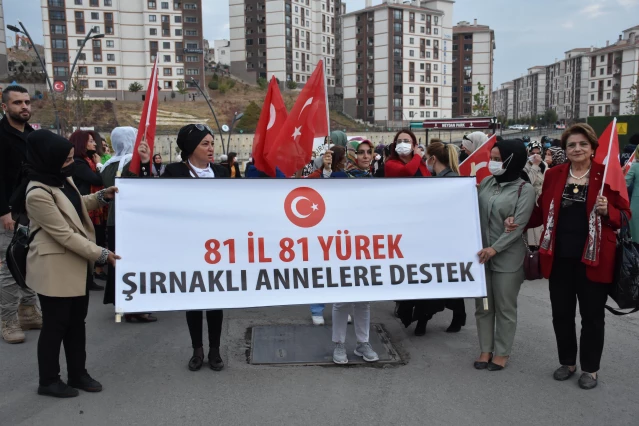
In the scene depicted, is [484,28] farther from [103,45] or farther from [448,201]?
[448,201]

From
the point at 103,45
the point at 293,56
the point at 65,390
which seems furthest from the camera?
the point at 293,56

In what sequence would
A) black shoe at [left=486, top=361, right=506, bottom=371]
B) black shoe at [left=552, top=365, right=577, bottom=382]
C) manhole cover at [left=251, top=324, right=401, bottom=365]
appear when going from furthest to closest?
manhole cover at [left=251, top=324, right=401, bottom=365], black shoe at [left=486, top=361, right=506, bottom=371], black shoe at [left=552, top=365, right=577, bottom=382]

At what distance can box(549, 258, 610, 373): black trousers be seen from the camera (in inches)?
171

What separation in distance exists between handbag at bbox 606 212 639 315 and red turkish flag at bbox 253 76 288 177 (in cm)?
319

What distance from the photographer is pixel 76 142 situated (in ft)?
22.1

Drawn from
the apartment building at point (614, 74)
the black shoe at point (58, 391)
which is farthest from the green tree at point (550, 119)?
the black shoe at point (58, 391)

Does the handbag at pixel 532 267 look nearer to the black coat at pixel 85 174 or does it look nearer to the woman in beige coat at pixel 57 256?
the woman in beige coat at pixel 57 256

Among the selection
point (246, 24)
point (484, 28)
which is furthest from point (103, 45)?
point (484, 28)

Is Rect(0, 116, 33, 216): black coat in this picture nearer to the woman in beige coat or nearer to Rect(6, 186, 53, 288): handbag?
Rect(6, 186, 53, 288): handbag

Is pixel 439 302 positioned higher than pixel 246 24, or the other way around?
pixel 246 24

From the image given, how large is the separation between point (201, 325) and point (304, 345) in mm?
1122

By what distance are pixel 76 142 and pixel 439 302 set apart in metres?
4.58

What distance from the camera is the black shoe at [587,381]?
4363 mm

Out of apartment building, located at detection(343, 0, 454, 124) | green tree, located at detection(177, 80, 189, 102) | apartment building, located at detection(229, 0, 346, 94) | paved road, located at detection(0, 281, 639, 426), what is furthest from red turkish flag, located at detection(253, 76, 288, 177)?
apartment building, located at detection(229, 0, 346, 94)
